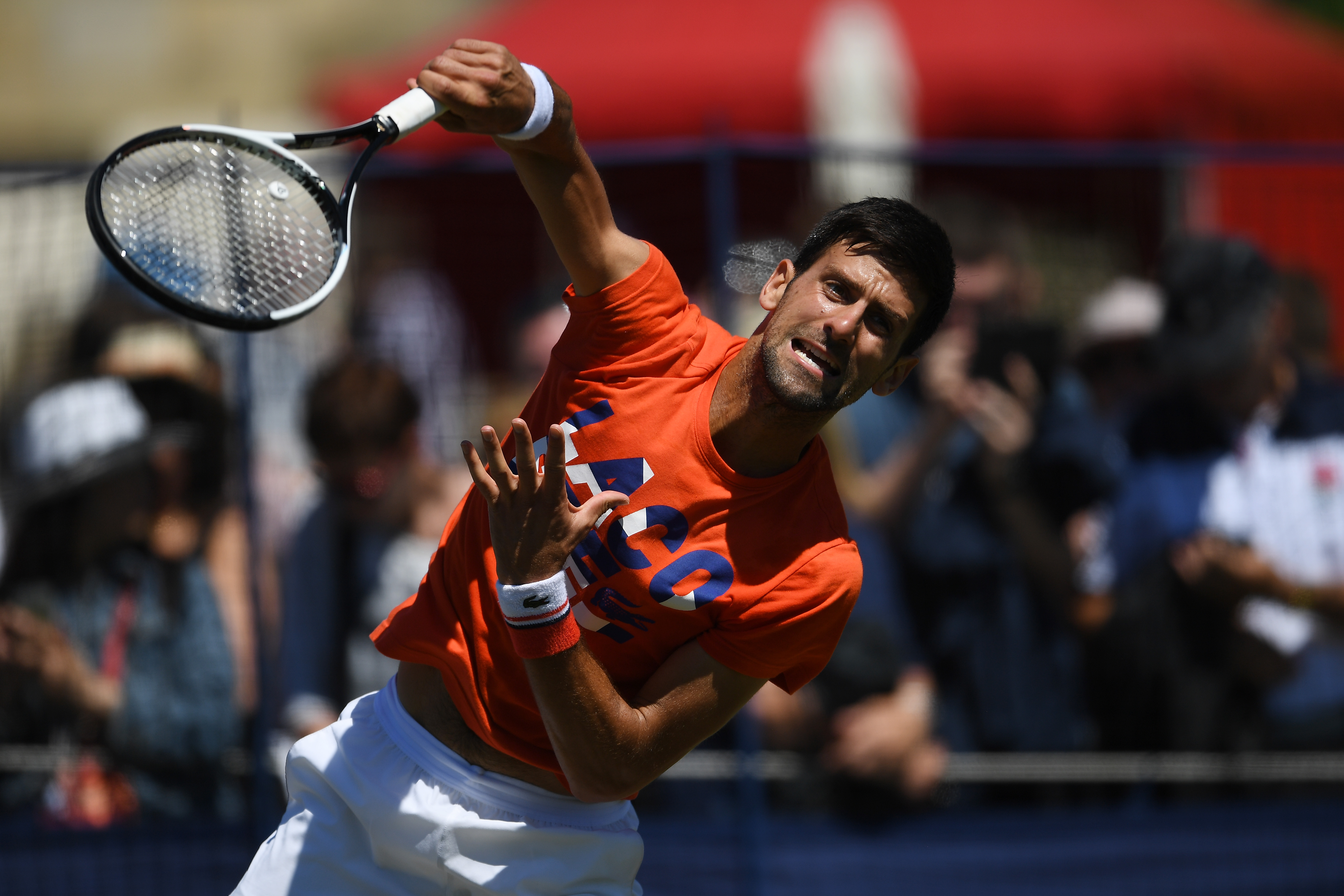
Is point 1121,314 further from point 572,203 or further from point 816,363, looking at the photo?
point 572,203

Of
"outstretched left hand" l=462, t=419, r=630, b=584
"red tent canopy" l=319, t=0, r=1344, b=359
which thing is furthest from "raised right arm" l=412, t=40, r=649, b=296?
"red tent canopy" l=319, t=0, r=1344, b=359

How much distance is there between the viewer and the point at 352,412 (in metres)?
5.07

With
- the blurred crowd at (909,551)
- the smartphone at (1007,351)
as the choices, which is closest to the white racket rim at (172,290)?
the blurred crowd at (909,551)

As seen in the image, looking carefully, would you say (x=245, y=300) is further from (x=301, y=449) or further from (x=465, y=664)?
(x=301, y=449)

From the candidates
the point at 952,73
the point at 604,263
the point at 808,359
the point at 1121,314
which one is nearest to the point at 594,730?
the point at 808,359

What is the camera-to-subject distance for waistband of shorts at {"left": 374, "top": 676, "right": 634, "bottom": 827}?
293 centimetres

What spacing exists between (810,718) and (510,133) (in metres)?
2.96

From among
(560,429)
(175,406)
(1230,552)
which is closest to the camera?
(560,429)

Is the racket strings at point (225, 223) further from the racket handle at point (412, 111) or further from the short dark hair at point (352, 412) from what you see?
the short dark hair at point (352, 412)

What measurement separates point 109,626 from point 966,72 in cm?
661

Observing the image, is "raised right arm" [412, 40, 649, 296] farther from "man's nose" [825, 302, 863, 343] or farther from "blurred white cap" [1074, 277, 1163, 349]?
"blurred white cap" [1074, 277, 1163, 349]

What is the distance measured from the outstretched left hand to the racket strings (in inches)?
21.8

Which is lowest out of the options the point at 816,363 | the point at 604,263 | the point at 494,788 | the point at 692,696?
the point at 494,788

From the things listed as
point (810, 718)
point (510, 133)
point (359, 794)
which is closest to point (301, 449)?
point (810, 718)
